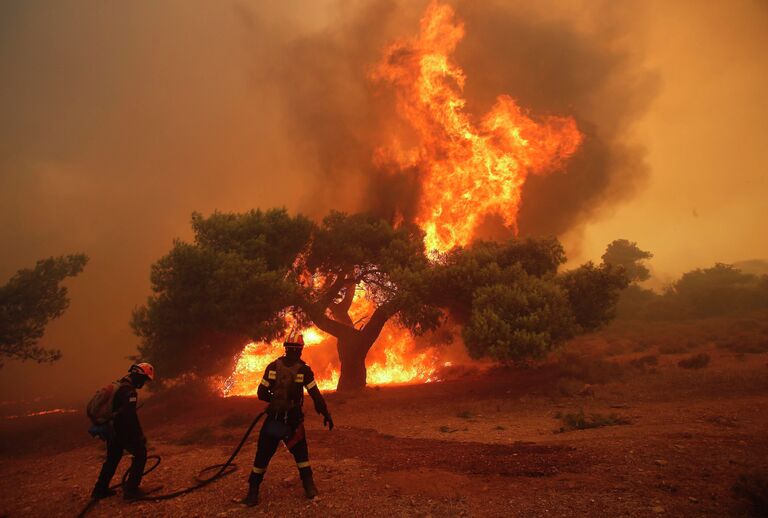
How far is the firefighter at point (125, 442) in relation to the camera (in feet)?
23.4

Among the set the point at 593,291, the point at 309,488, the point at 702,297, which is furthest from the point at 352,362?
the point at 702,297

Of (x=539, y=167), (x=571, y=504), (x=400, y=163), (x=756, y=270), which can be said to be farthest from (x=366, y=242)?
(x=756, y=270)

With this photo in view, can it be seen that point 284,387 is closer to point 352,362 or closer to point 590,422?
point 590,422

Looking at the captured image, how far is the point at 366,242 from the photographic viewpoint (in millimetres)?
21938

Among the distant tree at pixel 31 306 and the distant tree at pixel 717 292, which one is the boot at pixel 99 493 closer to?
the distant tree at pixel 31 306

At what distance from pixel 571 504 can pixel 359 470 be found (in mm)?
4044

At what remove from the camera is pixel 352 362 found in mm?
21297

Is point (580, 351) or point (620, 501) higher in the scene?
point (580, 351)

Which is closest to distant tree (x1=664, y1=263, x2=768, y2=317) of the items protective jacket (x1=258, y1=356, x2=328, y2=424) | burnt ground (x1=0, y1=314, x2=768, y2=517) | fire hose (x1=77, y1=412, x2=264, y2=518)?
burnt ground (x1=0, y1=314, x2=768, y2=517)

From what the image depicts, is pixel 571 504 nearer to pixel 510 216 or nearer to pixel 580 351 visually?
pixel 510 216

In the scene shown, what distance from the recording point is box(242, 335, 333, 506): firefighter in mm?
6504

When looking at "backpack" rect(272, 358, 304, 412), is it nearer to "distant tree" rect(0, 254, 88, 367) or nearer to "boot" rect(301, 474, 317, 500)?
"boot" rect(301, 474, 317, 500)

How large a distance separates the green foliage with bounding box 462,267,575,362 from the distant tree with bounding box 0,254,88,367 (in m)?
22.1

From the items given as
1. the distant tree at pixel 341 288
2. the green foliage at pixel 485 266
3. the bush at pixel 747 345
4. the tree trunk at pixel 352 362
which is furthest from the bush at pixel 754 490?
the bush at pixel 747 345
